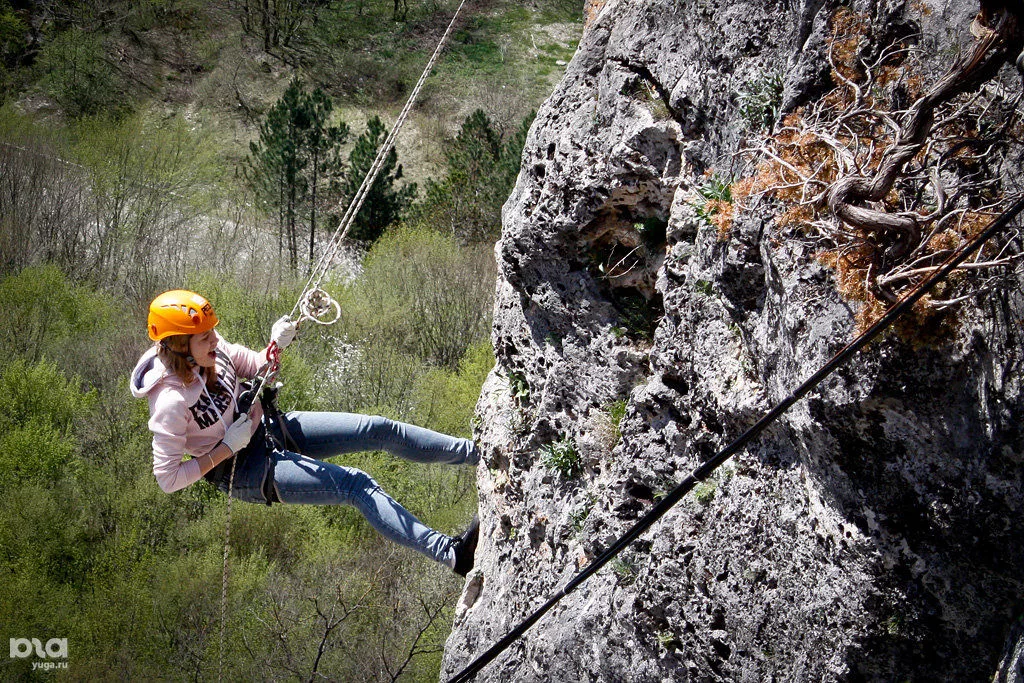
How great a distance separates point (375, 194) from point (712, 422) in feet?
69.7

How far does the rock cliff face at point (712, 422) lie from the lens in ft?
8.08

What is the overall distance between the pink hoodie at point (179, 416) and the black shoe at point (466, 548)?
1.25 metres

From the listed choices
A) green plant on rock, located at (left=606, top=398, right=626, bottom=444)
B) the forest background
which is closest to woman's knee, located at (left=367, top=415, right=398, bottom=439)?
green plant on rock, located at (left=606, top=398, right=626, bottom=444)

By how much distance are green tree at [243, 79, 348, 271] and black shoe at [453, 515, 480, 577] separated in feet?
64.6

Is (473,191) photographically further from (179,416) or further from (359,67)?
(179,416)

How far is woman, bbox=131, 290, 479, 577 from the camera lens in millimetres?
4125

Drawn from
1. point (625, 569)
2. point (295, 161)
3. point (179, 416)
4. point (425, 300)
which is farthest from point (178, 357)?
point (295, 161)

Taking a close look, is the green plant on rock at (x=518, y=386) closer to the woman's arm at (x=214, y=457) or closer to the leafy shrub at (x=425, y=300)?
the woman's arm at (x=214, y=457)

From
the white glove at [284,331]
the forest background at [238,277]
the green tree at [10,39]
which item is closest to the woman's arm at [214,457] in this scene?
the white glove at [284,331]

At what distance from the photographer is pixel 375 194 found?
23.3 metres

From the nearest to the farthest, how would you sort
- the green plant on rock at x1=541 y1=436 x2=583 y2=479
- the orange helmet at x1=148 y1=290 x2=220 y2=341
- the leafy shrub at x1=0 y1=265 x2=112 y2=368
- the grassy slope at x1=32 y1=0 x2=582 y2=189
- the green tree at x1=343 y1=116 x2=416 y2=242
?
the green plant on rock at x1=541 y1=436 x2=583 y2=479 → the orange helmet at x1=148 y1=290 x2=220 y2=341 → the leafy shrub at x1=0 y1=265 x2=112 y2=368 → the green tree at x1=343 y1=116 x2=416 y2=242 → the grassy slope at x1=32 y1=0 x2=582 y2=189

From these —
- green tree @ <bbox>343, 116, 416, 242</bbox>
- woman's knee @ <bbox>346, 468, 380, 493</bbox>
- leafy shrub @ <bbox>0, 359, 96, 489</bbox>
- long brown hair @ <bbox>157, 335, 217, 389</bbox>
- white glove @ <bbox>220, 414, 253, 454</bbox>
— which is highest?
long brown hair @ <bbox>157, 335, 217, 389</bbox>

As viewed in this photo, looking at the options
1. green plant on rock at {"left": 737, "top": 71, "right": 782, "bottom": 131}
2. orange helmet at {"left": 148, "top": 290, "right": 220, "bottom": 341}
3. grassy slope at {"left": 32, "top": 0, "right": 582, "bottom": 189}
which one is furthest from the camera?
grassy slope at {"left": 32, "top": 0, "right": 582, "bottom": 189}

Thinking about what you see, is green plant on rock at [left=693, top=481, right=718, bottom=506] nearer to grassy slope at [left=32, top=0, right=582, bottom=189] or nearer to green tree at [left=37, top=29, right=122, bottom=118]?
grassy slope at [left=32, top=0, right=582, bottom=189]
